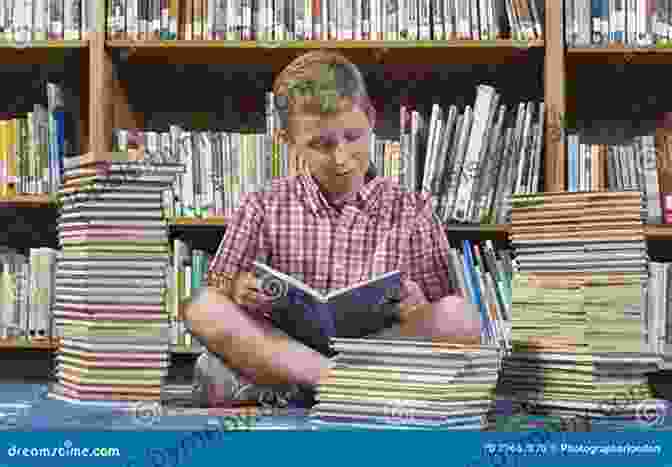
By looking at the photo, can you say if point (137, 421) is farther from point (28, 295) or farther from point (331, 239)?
point (28, 295)

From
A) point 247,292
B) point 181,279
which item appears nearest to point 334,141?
point 247,292

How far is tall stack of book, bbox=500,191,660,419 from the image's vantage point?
132 cm

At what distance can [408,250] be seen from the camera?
1645 mm

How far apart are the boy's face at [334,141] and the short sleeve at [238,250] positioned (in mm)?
128

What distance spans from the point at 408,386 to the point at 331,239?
1.60 feet

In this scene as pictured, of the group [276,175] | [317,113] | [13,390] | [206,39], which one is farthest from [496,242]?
[13,390]

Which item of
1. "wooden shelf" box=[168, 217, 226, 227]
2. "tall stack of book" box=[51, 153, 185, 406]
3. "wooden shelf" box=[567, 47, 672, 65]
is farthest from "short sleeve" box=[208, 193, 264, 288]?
"wooden shelf" box=[567, 47, 672, 65]

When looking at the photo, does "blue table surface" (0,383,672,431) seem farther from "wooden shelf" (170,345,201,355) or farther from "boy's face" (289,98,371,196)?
"wooden shelf" (170,345,201,355)

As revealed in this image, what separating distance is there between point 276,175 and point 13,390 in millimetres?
864

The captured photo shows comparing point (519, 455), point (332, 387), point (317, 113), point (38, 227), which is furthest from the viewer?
point (38, 227)

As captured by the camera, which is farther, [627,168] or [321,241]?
[627,168]

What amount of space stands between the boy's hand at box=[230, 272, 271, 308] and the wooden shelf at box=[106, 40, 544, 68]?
0.95m

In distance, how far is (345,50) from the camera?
2445 millimetres

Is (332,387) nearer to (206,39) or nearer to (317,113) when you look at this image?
(317,113)
